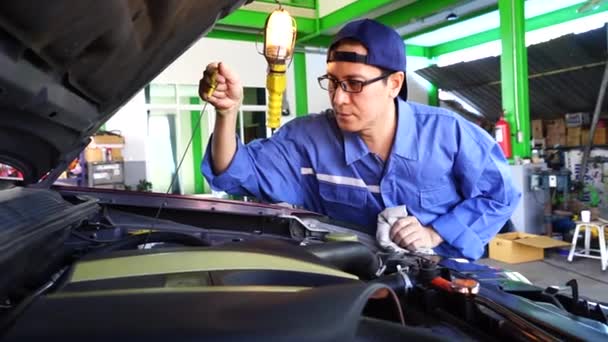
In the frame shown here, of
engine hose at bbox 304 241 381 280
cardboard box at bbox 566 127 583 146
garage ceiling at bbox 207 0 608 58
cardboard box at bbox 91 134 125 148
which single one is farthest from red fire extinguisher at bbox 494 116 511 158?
cardboard box at bbox 91 134 125 148

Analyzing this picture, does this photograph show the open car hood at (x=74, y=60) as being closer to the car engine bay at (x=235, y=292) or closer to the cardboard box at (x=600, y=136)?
the car engine bay at (x=235, y=292)

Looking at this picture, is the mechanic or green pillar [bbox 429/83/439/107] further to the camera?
green pillar [bbox 429/83/439/107]

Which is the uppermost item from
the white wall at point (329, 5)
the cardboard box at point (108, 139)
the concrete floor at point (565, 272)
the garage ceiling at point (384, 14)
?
the white wall at point (329, 5)

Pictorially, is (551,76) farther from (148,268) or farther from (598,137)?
(148,268)

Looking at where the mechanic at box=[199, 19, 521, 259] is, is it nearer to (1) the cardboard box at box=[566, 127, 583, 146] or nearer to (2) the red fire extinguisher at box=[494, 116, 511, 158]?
(2) the red fire extinguisher at box=[494, 116, 511, 158]

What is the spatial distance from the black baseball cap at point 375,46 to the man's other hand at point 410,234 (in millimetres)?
446

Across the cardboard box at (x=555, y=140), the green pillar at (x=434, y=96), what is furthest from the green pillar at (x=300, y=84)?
the cardboard box at (x=555, y=140)

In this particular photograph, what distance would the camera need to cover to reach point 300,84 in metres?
9.01

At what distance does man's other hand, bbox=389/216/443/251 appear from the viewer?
4.44 ft

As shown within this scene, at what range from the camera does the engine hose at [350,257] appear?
95 centimetres

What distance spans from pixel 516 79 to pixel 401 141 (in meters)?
4.45

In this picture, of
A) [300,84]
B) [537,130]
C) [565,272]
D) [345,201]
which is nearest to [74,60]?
[345,201]

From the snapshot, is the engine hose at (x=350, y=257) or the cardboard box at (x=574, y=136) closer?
the engine hose at (x=350, y=257)

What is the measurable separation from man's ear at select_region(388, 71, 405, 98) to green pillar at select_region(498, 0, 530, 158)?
4.36 metres
